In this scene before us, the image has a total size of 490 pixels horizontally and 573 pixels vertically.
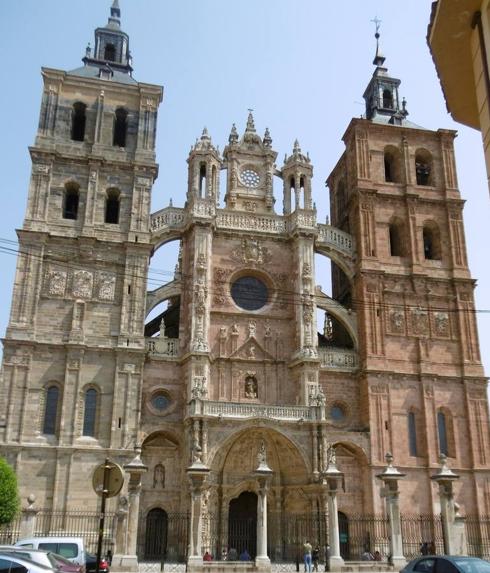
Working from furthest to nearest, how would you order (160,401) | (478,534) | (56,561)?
1. (160,401)
2. (478,534)
3. (56,561)

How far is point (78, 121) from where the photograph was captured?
34.3 m

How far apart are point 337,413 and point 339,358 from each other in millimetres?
2577

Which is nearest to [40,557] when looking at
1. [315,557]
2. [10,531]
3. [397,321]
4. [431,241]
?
[315,557]

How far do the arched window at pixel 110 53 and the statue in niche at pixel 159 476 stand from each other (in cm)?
2296

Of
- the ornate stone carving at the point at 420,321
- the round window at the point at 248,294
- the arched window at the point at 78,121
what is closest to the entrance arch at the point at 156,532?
the round window at the point at 248,294

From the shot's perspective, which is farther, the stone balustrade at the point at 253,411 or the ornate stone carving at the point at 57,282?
the ornate stone carving at the point at 57,282

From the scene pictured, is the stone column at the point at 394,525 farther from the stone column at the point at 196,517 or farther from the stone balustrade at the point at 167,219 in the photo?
the stone balustrade at the point at 167,219

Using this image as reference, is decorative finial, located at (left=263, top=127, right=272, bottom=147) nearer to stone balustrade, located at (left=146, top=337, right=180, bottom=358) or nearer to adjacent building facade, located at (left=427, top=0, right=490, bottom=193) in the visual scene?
stone balustrade, located at (left=146, top=337, right=180, bottom=358)

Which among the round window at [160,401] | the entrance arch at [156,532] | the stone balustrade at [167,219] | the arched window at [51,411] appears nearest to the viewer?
the entrance arch at [156,532]

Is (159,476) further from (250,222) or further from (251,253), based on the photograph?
(250,222)

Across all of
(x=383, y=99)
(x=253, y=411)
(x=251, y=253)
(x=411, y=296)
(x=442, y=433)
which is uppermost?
(x=383, y=99)

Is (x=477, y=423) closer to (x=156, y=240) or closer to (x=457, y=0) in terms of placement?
(x=156, y=240)

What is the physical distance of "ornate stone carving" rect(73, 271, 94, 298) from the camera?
1176 inches

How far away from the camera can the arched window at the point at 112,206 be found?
107 ft
